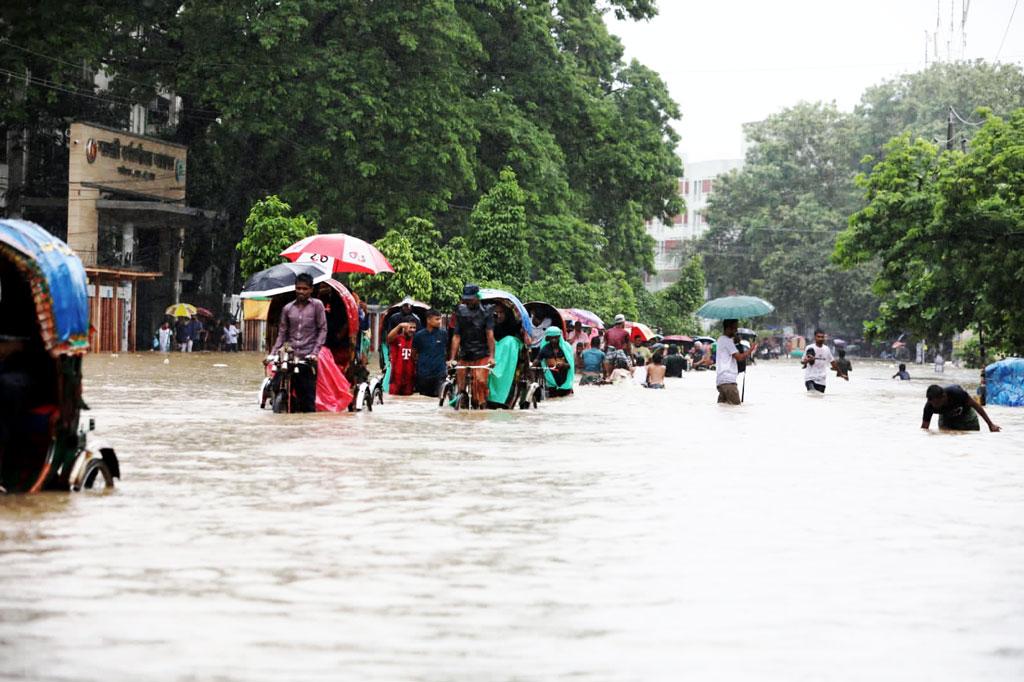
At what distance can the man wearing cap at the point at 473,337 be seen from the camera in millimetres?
21484

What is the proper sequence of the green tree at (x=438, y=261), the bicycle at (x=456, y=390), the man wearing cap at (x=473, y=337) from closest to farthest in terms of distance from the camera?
the man wearing cap at (x=473, y=337)
the bicycle at (x=456, y=390)
the green tree at (x=438, y=261)

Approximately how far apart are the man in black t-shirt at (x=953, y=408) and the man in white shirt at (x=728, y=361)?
5.68 metres

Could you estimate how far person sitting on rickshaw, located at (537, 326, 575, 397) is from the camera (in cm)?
2769

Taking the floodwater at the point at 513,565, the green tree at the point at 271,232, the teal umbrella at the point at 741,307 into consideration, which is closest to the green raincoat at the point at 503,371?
the floodwater at the point at 513,565

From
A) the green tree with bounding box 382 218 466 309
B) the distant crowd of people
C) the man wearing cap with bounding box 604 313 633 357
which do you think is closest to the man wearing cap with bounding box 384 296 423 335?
the man wearing cap with bounding box 604 313 633 357

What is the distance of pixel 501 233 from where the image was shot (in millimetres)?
48812

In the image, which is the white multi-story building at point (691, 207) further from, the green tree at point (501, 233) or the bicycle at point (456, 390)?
the bicycle at point (456, 390)

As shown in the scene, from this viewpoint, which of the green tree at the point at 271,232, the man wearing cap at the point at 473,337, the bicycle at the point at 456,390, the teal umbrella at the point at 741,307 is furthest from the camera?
the green tree at the point at 271,232

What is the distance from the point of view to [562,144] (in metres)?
56.4

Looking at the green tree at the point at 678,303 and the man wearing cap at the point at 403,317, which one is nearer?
the man wearing cap at the point at 403,317

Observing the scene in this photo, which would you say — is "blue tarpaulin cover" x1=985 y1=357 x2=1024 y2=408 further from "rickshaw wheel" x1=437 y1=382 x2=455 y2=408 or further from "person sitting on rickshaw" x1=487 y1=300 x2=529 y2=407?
"rickshaw wheel" x1=437 y1=382 x2=455 y2=408

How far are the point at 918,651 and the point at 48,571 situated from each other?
3696 mm

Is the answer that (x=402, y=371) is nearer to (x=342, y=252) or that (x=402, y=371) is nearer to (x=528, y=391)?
(x=342, y=252)

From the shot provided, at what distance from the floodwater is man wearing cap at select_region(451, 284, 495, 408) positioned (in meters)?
6.37
